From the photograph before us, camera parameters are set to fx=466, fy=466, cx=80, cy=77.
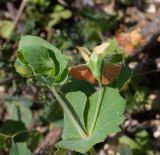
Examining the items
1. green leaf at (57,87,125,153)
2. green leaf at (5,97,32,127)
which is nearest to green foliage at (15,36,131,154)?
green leaf at (57,87,125,153)

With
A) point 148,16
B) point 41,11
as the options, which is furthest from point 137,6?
point 41,11

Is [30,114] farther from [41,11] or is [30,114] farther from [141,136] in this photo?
[41,11]

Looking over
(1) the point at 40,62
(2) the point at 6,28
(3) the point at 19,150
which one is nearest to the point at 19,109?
(2) the point at 6,28

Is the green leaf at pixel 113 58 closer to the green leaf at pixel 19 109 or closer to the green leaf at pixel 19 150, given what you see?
the green leaf at pixel 19 150

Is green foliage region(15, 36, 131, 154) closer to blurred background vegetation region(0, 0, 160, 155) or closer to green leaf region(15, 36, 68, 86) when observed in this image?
green leaf region(15, 36, 68, 86)

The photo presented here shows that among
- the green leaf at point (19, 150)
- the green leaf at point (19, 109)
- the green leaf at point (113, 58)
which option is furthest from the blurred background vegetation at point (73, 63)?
the green leaf at point (19, 150)

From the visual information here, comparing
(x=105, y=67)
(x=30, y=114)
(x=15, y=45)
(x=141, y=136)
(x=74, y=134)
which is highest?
(x=105, y=67)
